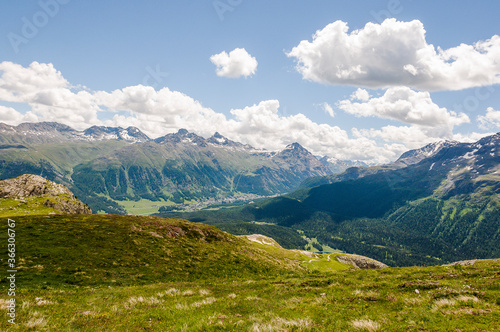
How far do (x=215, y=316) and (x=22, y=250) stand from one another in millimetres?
41990

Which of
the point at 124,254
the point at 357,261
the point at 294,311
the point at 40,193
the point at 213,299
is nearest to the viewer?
the point at 294,311

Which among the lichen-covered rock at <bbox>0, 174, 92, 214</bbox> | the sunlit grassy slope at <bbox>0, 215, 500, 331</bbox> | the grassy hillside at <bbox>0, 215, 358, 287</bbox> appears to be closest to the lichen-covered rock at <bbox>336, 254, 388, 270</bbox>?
the grassy hillside at <bbox>0, 215, 358, 287</bbox>

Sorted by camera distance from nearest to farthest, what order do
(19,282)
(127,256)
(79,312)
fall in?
(79,312) < (19,282) < (127,256)

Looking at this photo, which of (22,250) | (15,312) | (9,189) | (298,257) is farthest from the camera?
(9,189)

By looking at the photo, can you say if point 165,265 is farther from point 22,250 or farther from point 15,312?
point 15,312

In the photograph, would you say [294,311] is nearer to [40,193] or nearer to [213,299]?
[213,299]

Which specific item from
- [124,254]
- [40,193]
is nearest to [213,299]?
[124,254]

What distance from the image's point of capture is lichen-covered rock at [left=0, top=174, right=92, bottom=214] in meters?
97.5

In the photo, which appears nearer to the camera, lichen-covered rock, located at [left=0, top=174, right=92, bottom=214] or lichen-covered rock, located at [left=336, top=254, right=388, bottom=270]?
lichen-covered rock, located at [left=0, top=174, right=92, bottom=214]

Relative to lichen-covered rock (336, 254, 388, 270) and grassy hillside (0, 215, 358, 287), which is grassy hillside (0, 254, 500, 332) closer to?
grassy hillside (0, 215, 358, 287)

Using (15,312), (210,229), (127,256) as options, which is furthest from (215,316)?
(210,229)

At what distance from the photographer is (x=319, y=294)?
789 inches

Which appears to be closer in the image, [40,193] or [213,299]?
[213,299]

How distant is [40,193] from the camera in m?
108
